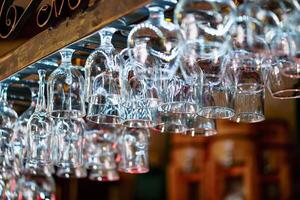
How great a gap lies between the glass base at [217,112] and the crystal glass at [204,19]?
1.17 feet

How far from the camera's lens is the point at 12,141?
160 centimetres

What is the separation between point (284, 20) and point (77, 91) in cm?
52

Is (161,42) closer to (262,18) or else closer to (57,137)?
(262,18)

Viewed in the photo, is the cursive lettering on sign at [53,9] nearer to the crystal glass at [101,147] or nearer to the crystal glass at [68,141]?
the crystal glass at [68,141]

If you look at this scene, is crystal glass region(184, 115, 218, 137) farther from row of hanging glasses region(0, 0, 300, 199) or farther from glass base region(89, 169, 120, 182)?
glass base region(89, 169, 120, 182)

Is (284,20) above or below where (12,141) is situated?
above

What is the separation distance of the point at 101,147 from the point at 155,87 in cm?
65

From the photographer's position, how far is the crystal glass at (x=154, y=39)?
983 mm

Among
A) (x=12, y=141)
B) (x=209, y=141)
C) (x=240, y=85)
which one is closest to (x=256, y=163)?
(x=209, y=141)

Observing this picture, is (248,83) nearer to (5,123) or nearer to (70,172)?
(5,123)

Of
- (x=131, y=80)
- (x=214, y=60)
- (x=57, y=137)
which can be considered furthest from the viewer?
(x=57, y=137)

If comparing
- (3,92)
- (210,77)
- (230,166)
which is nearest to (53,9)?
(210,77)

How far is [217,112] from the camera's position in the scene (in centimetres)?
128

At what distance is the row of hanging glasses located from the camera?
0.93 metres
